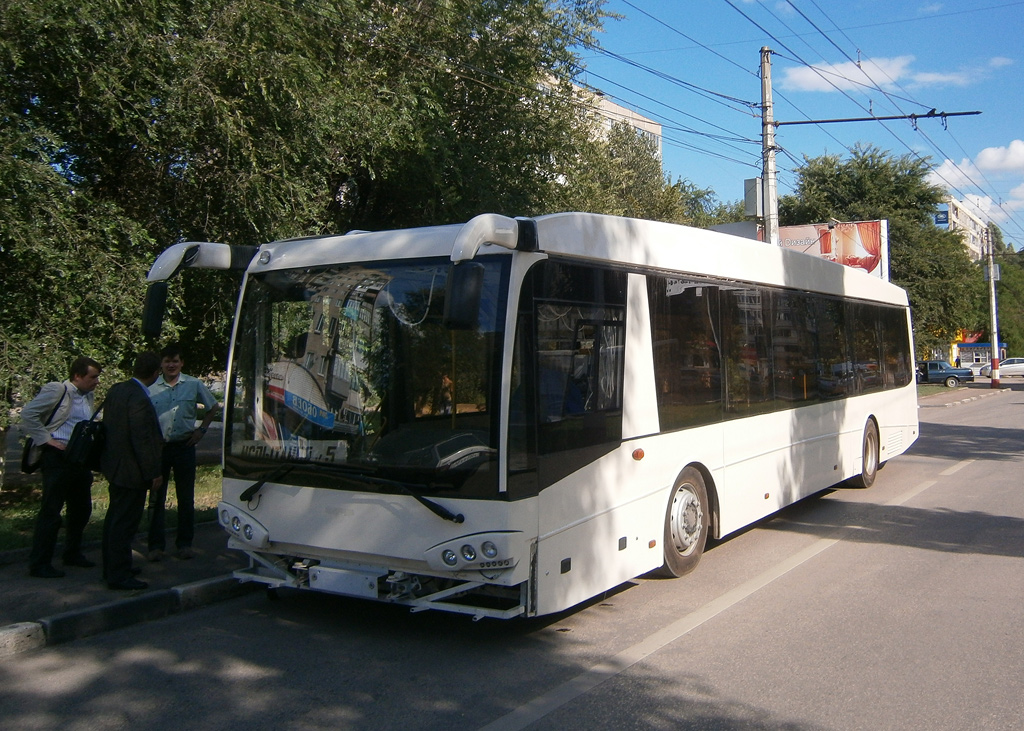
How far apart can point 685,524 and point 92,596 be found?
4.56 m

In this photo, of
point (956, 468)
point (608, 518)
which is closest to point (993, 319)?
point (956, 468)

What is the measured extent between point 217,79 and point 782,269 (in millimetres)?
6637

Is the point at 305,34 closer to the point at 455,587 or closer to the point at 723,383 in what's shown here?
the point at 723,383

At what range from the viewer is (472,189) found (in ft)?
47.9

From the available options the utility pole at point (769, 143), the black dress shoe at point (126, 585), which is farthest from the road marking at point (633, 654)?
the utility pole at point (769, 143)

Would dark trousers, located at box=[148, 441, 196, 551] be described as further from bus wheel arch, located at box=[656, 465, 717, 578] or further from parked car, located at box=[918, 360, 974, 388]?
parked car, located at box=[918, 360, 974, 388]

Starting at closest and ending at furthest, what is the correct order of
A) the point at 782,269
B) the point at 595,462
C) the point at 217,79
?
the point at 595,462 → the point at 782,269 → the point at 217,79

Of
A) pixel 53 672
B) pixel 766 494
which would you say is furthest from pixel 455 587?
pixel 766 494

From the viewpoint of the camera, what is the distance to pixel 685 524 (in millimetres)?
7359

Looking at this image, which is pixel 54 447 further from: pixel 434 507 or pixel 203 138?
pixel 203 138

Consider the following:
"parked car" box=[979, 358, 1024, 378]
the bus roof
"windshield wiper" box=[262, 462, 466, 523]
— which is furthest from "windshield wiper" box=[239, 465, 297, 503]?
"parked car" box=[979, 358, 1024, 378]

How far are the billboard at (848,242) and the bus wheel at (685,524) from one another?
2548 cm

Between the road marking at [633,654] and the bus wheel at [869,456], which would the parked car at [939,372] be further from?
the road marking at [633,654]

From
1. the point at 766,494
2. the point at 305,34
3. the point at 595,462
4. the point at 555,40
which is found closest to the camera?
the point at 595,462
